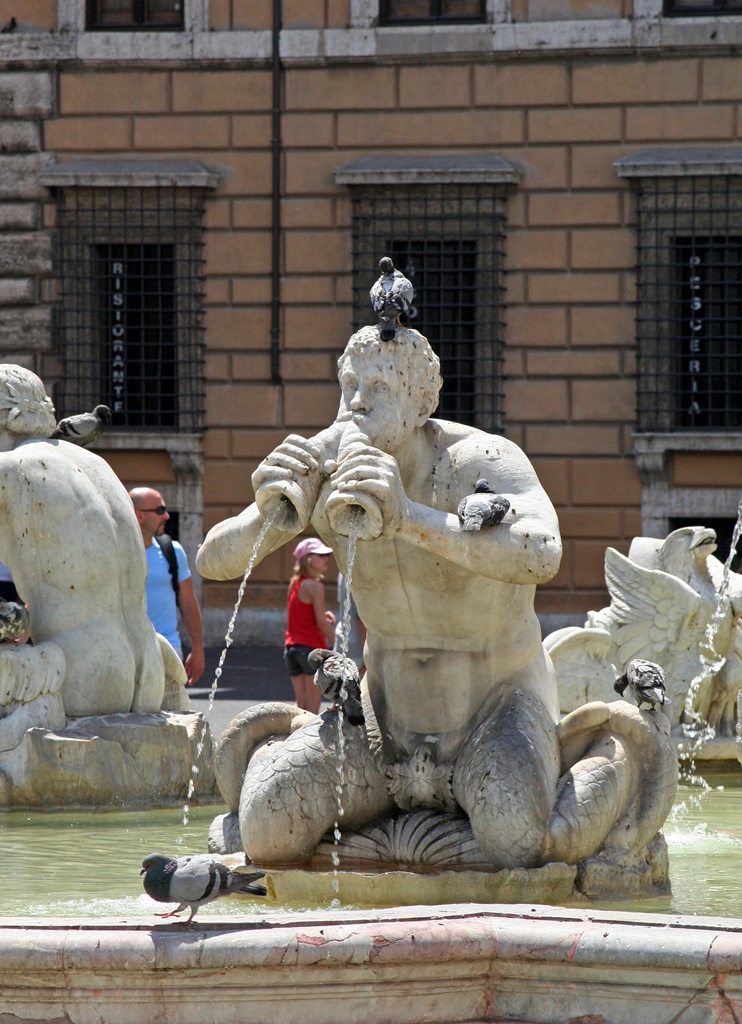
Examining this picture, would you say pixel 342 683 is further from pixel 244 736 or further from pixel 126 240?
pixel 126 240

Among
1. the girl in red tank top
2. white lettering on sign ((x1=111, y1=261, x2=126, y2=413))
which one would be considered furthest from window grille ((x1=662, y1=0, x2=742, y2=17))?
the girl in red tank top

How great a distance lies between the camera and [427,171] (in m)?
16.0

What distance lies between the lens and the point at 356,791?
14.9ft

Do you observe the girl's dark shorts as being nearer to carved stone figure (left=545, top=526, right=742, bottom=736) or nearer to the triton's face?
carved stone figure (left=545, top=526, right=742, bottom=736)

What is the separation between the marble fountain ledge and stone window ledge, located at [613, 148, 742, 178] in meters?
12.9

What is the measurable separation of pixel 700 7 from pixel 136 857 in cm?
1211

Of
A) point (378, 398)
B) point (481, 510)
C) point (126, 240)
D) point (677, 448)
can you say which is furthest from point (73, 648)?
point (126, 240)

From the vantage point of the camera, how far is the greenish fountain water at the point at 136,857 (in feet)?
14.5

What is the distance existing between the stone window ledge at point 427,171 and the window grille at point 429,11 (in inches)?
46.0

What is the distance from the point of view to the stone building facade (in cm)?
1586

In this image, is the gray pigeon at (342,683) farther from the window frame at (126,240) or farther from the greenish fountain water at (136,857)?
the window frame at (126,240)

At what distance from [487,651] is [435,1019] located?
1359mm

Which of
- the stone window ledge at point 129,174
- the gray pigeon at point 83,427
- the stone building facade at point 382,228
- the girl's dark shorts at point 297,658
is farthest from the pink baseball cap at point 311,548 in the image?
the stone window ledge at point 129,174

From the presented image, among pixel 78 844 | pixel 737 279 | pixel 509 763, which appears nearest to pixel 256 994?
pixel 509 763
